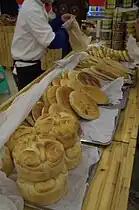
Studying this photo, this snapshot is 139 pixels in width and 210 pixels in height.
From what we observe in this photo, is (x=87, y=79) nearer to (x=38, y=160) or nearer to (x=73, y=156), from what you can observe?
(x=73, y=156)

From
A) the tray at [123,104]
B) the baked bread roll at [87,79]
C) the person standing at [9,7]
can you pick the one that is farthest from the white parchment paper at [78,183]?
the person standing at [9,7]

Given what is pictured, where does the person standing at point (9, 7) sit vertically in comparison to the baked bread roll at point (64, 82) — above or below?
above

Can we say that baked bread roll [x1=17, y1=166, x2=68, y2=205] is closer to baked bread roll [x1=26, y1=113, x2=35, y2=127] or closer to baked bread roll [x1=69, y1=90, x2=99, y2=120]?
baked bread roll [x1=26, y1=113, x2=35, y2=127]

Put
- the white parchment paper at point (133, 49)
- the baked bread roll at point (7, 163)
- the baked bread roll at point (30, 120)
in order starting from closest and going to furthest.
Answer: the baked bread roll at point (7, 163)
the baked bread roll at point (30, 120)
the white parchment paper at point (133, 49)

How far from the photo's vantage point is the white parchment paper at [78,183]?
69 centimetres

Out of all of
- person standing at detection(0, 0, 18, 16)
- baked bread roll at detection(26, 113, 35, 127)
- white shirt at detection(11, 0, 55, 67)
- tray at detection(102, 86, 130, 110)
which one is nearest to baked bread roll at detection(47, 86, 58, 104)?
baked bread roll at detection(26, 113, 35, 127)

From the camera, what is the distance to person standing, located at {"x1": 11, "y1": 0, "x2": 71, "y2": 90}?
1.71m

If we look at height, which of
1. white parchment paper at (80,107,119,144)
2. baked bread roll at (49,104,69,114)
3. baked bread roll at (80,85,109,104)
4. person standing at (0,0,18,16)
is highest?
person standing at (0,0,18,16)

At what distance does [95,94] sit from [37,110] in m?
0.34

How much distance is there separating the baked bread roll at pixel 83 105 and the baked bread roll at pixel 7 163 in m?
0.38

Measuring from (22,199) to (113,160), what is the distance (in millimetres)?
344

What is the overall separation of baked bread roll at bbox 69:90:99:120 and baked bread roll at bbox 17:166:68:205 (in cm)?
40

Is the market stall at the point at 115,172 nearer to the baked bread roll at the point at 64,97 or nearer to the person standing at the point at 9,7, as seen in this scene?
the baked bread roll at the point at 64,97

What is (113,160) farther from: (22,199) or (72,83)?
(72,83)
